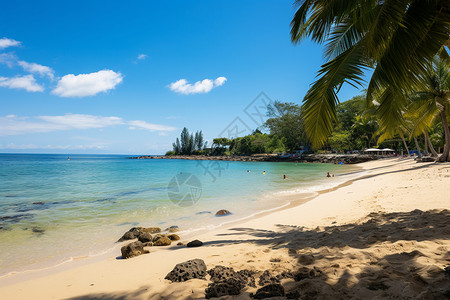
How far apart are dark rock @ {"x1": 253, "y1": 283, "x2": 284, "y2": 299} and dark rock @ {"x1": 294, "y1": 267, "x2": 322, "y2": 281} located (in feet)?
1.06

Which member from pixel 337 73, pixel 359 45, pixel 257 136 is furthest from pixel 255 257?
pixel 257 136

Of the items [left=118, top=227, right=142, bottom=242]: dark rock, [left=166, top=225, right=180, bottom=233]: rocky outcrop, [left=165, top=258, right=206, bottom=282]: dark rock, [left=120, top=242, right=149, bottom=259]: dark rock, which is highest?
[left=165, top=258, right=206, bottom=282]: dark rock

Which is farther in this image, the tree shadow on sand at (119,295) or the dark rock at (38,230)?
the dark rock at (38,230)

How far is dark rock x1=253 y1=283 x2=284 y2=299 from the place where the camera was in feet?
7.27

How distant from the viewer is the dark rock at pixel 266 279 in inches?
101

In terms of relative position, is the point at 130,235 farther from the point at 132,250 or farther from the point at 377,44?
the point at 377,44

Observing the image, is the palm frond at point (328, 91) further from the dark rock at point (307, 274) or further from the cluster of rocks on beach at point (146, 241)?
the cluster of rocks on beach at point (146, 241)

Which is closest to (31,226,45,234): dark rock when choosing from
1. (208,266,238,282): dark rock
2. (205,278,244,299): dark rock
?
(208,266,238,282): dark rock

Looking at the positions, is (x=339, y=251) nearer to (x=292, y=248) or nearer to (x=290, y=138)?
(x=292, y=248)

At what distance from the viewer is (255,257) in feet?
11.6

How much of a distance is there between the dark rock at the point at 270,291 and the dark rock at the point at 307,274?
0.32 meters

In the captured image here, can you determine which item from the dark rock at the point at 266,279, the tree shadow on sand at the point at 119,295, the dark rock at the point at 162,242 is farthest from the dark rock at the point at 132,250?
the dark rock at the point at 266,279

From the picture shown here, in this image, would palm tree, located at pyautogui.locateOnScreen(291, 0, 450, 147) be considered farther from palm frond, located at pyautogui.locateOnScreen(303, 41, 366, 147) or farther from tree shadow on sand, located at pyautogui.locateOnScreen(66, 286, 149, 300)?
tree shadow on sand, located at pyautogui.locateOnScreen(66, 286, 149, 300)

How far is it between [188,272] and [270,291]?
1206mm
